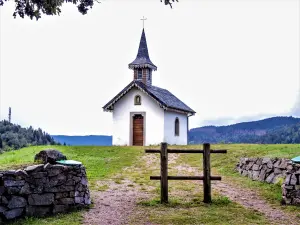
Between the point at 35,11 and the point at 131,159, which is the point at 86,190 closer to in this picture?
the point at 35,11

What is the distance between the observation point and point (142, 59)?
122ft

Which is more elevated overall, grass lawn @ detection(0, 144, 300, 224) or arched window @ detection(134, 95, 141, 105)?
arched window @ detection(134, 95, 141, 105)

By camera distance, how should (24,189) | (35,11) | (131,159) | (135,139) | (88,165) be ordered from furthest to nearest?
(135,139)
(131,159)
(88,165)
(35,11)
(24,189)

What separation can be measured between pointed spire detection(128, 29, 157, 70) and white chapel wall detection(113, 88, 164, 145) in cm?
325

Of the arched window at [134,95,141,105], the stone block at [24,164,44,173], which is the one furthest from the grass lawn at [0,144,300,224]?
the arched window at [134,95,141,105]

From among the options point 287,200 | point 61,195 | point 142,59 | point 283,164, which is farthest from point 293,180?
point 142,59

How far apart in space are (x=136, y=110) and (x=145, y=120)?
1149mm

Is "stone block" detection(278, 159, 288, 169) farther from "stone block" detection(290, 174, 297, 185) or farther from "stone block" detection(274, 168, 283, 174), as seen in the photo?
"stone block" detection(290, 174, 297, 185)

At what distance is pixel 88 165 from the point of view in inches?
826

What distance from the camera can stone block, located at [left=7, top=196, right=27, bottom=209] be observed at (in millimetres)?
10188

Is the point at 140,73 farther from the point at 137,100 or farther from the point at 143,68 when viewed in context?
the point at 137,100

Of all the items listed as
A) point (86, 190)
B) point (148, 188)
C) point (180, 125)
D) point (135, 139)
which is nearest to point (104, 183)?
point (148, 188)

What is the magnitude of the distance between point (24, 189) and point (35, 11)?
4805 mm

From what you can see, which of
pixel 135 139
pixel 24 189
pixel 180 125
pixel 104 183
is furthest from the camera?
pixel 180 125
